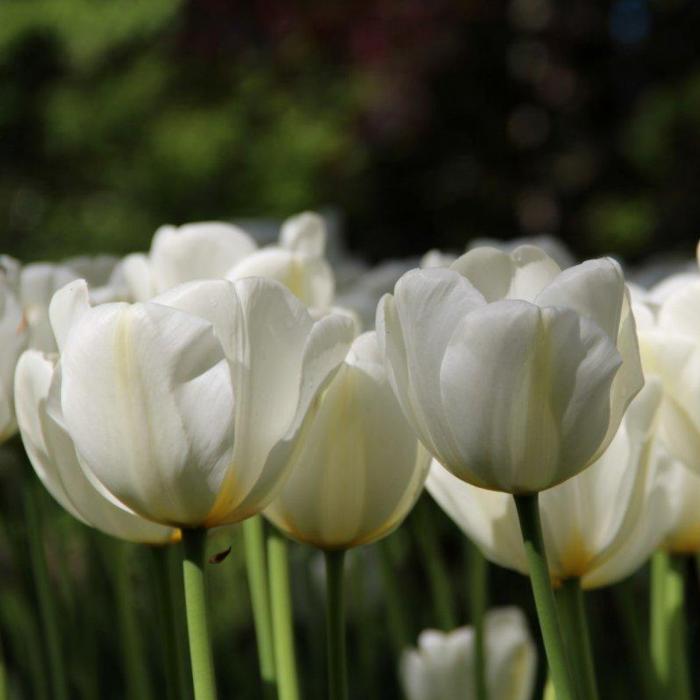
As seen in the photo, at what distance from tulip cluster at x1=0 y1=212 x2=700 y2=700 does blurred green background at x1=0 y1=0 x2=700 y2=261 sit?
209 centimetres

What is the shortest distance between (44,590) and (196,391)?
0.98ft

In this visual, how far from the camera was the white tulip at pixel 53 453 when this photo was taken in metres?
0.63

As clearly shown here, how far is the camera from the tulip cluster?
0.51 m

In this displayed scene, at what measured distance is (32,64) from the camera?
3260mm

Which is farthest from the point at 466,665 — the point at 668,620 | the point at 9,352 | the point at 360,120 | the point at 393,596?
the point at 360,120

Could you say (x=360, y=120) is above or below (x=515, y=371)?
above

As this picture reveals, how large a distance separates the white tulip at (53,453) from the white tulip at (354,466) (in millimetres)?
78

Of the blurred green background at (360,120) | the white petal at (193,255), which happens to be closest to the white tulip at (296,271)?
the white petal at (193,255)

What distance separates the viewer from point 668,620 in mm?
785

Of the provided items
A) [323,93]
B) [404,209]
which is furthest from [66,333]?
[404,209]

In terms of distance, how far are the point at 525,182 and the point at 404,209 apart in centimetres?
39

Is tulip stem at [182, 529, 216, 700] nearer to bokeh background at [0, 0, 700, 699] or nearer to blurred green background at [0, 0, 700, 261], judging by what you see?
bokeh background at [0, 0, 700, 699]

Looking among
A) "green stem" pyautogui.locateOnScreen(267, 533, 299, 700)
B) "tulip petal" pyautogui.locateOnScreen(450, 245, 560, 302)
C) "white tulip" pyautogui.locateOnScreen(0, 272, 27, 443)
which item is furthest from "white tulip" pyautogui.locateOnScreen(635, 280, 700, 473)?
"white tulip" pyautogui.locateOnScreen(0, 272, 27, 443)

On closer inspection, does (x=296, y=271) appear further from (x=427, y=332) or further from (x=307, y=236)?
(x=427, y=332)
